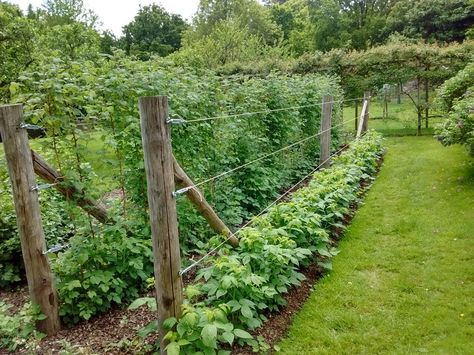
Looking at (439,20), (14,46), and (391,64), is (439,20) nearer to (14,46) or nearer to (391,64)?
(391,64)

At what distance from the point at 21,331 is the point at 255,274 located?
179 centimetres

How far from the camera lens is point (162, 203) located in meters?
2.31

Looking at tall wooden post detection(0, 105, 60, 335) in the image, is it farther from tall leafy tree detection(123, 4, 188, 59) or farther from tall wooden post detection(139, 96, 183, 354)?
tall leafy tree detection(123, 4, 188, 59)

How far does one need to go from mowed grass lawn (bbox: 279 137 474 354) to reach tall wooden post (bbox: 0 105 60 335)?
1785mm

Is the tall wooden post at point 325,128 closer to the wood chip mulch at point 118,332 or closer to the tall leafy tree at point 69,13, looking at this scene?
the wood chip mulch at point 118,332

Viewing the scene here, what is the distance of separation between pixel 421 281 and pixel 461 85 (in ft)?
21.4

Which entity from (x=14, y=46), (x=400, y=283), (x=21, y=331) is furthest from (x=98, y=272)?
(x=14, y=46)

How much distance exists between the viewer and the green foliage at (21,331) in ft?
9.05

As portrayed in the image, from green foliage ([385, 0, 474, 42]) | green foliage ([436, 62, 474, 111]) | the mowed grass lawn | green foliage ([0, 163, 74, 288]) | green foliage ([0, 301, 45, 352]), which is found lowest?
the mowed grass lawn

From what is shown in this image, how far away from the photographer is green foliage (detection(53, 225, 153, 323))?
3.04m

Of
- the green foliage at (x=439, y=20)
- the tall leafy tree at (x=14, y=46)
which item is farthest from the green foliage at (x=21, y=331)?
the green foliage at (x=439, y=20)

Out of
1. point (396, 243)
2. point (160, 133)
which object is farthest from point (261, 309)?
point (396, 243)

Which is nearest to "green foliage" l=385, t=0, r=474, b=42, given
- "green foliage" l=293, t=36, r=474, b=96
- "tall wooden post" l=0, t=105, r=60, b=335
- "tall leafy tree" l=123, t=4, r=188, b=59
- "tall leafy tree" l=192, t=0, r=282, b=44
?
"tall leafy tree" l=192, t=0, r=282, b=44

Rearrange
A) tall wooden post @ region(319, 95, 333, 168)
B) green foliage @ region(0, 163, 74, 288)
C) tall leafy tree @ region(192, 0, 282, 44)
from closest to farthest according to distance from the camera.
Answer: green foliage @ region(0, 163, 74, 288) < tall wooden post @ region(319, 95, 333, 168) < tall leafy tree @ region(192, 0, 282, 44)
